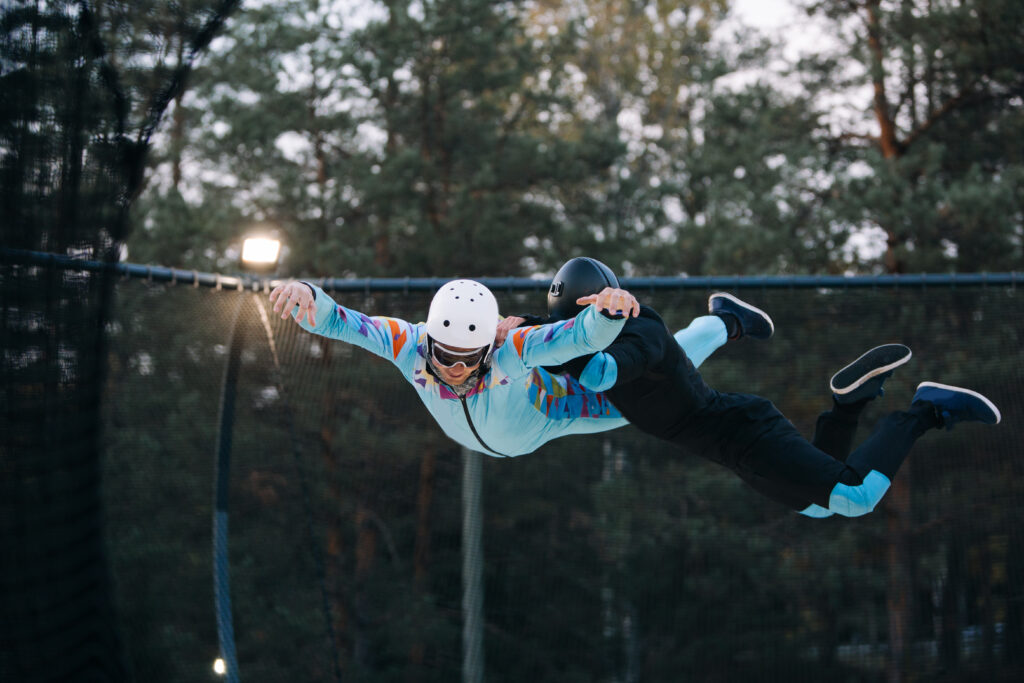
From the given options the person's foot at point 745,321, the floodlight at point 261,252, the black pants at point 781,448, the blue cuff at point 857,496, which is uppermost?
the floodlight at point 261,252

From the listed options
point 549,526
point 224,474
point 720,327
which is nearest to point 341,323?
point 720,327

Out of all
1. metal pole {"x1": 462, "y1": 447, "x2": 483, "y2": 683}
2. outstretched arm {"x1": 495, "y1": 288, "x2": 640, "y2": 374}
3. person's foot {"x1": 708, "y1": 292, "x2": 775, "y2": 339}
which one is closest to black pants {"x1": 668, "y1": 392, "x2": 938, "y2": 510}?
person's foot {"x1": 708, "y1": 292, "x2": 775, "y2": 339}

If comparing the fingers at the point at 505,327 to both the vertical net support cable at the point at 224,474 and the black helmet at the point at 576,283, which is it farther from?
the vertical net support cable at the point at 224,474

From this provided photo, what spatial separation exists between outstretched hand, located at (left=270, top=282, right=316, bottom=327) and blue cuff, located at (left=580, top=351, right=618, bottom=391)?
0.62 m

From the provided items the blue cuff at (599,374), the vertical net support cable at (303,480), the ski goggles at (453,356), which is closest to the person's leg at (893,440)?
the blue cuff at (599,374)

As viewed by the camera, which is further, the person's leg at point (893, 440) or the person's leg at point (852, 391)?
the person's leg at point (852, 391)

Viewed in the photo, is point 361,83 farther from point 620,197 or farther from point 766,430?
point 766,430

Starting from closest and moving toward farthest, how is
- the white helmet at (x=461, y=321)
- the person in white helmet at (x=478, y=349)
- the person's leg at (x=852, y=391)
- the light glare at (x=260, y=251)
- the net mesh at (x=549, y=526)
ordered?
the person in white helmet at (x=478, y=349)
the white helmet at (x=461, y=321)
the person's leg at (x=852, y=391)
the light glare at (x=260, y=251)
the net mesh at (x=549, y=526)

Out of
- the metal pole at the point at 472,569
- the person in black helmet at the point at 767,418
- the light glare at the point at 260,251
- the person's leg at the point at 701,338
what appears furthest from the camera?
the metal pole at the point at 472,569

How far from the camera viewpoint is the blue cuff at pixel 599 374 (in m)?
2.32

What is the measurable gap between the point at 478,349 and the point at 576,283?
1.15ft

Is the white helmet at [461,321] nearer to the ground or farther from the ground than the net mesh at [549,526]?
farther from the ground

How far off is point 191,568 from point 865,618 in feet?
13.0

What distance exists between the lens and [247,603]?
5660mm
